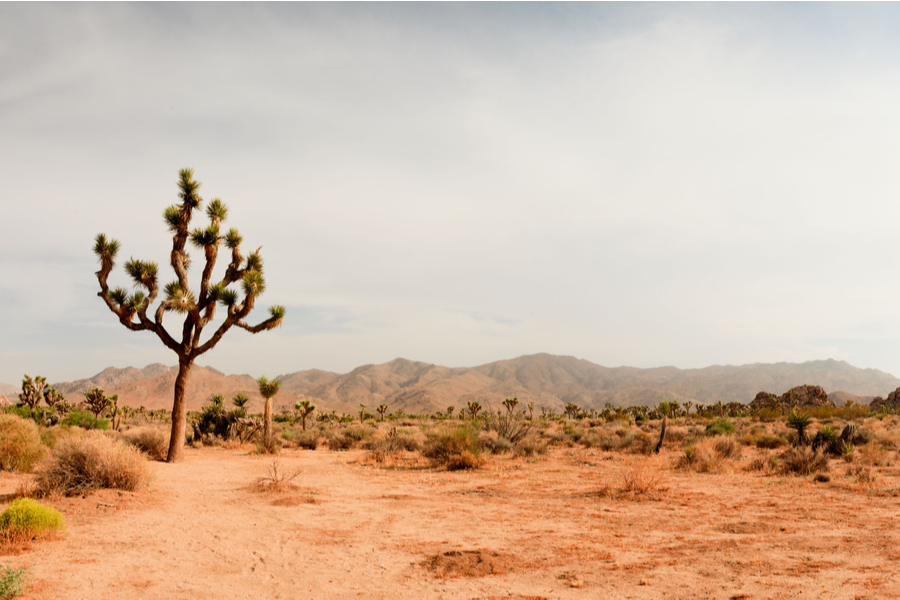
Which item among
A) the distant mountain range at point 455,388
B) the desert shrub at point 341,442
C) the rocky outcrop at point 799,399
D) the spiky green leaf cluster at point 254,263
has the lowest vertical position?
the distant mountain range at point 455,388

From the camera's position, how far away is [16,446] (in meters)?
12.9

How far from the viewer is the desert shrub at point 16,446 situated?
1277 centimetres

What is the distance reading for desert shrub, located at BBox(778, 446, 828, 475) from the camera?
14.7m

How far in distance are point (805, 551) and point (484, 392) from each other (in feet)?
511

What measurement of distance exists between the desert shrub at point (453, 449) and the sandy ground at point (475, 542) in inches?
116

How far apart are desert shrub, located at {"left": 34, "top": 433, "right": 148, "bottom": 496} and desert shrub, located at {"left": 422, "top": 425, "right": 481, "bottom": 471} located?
29.3 ft

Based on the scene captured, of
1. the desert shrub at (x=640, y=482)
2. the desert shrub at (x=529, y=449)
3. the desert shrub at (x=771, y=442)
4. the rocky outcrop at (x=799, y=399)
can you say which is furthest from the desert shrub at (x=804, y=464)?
the rocky outcrop at (x=799, y=399)

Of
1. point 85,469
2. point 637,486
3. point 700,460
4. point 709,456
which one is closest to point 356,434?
point 700,460

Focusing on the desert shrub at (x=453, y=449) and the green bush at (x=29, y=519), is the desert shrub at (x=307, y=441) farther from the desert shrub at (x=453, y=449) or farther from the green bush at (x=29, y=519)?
the green bush at (x=29, y=519)

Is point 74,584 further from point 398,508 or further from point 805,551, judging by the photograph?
point 805,551

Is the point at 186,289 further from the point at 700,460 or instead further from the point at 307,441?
the point at 700,460

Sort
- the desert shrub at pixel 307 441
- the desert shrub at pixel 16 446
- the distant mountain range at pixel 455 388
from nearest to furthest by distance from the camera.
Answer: the desert shrub at pixel 16 446, the desert shrub at pixel 307 441, the distant mountain range at pixel 455 388

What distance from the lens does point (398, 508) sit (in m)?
10.7

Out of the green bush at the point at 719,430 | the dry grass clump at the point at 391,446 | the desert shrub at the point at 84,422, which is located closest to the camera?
the dry grass clump at the point at 391,446
